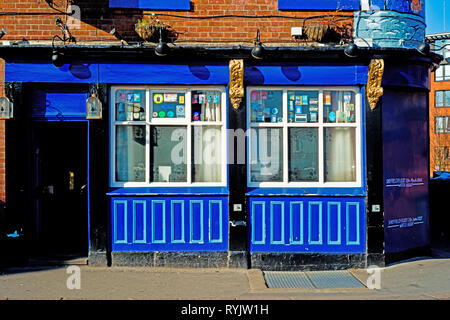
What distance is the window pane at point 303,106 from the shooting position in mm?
9172

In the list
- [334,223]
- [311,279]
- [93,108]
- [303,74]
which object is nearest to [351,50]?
[303,74]

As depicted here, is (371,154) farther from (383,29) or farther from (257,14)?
(257,14)

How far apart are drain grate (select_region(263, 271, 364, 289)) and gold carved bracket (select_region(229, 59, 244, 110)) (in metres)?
3.14

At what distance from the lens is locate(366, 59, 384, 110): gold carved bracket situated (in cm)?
881

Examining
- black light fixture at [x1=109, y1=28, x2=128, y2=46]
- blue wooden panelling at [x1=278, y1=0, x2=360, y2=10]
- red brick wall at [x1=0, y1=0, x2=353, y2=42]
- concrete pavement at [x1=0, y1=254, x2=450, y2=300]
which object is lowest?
concrete pavement at [x1=0, y1=254, x2=450, y2=300]

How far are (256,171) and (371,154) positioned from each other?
2128 mm

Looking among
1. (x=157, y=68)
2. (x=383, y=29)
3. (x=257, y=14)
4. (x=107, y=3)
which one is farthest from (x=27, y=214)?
(x=383, y=29)

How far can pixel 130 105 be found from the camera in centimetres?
916

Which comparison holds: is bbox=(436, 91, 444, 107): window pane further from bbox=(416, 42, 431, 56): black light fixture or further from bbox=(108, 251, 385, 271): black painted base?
bbox=(108, 251, 385, 271): black painted base

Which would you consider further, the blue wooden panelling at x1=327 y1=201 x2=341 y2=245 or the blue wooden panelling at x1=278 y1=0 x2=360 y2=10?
the blue wooden panelling at x1=278 y1=0 x2=360 y2=10

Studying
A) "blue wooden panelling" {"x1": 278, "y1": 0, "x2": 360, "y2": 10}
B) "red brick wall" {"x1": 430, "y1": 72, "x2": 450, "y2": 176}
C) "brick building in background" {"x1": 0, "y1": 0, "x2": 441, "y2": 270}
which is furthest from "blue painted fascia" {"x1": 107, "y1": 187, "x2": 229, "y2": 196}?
"red brick wall" {"x1": 430, "y1": 72, "x2": 450, "y2": 176}

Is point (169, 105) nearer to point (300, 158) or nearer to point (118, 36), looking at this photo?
point (118, 36)

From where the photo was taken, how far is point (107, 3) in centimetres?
912
